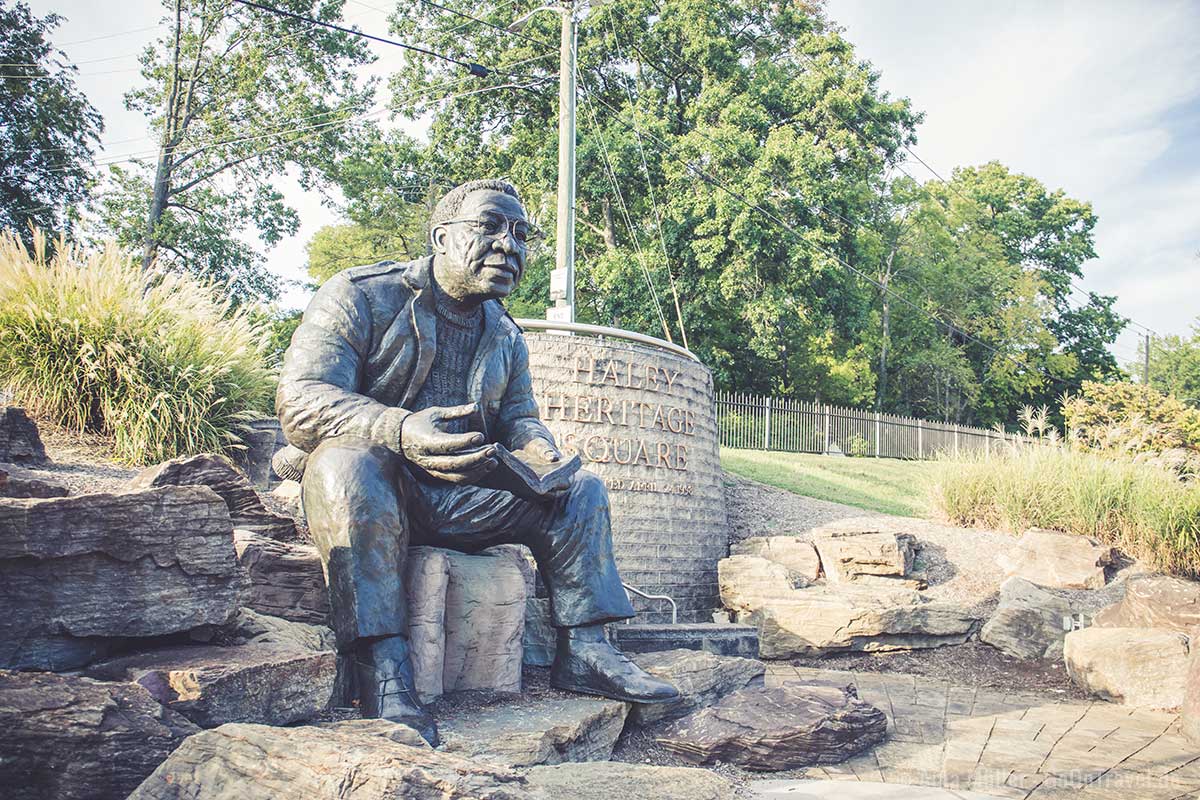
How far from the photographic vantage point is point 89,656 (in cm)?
250

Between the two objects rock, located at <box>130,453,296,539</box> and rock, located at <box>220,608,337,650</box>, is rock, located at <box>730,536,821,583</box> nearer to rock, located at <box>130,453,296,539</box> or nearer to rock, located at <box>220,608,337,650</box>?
rock, located at <box>130,453,296,539</box>

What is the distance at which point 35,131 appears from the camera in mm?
16703

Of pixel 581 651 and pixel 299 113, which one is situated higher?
pixel 299 113

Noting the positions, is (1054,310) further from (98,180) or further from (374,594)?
(374,594)

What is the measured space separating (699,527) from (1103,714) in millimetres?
4557

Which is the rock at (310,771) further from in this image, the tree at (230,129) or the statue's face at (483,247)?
the tree at (230,129)

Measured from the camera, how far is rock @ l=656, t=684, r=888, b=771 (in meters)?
3.36

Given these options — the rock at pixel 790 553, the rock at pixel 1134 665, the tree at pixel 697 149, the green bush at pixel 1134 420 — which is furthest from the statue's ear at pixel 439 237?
the tree at pixel 697 149

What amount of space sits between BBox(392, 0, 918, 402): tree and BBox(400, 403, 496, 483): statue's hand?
17.6m

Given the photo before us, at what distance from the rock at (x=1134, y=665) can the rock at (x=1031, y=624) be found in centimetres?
107

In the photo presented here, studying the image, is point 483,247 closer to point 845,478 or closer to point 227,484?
point 227,484

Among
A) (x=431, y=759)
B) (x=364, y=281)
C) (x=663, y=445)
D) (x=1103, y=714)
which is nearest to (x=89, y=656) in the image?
(x=431, y=759)

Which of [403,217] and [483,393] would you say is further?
[403,217]

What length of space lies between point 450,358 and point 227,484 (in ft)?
4.88
